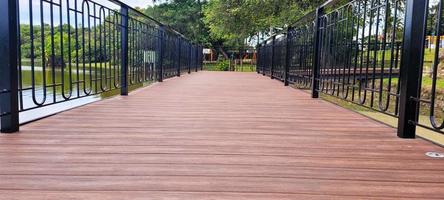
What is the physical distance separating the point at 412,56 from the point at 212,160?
120 cm

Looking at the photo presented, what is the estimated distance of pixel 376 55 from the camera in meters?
2.87

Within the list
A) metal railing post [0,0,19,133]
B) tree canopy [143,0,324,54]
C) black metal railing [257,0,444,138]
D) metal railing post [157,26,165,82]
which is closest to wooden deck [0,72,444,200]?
metal railing post [0,0,19,133]

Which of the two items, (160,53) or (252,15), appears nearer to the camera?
(160,53)

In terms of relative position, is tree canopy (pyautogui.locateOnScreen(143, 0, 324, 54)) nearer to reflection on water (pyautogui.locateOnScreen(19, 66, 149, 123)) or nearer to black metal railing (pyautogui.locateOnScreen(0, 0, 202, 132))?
black metal railing (pyautogui.locateOnScreen(0, 0, 202, 132))

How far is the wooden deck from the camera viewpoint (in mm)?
1295

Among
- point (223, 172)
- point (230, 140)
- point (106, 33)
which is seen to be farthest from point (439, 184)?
point (106, 33)

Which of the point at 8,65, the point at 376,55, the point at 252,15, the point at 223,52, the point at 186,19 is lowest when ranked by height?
the point at 8,65

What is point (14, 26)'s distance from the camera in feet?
7.00

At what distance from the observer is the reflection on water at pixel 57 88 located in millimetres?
2537

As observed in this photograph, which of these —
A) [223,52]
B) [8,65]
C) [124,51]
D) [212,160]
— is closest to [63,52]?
[8,65]

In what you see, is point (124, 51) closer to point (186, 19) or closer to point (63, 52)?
point (63, 52)

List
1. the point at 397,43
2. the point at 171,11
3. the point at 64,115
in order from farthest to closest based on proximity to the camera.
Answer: the point at 171,11
the point at 64,115
the point at 397,43

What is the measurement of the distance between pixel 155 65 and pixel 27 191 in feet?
18.2

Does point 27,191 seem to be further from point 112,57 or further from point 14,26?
point 112,57
